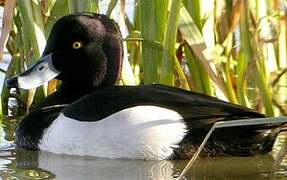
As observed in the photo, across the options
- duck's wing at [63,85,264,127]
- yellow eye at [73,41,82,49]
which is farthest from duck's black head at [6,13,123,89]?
duck's wing at [63,85,264,127]

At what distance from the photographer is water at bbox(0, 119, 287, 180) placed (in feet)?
13.0

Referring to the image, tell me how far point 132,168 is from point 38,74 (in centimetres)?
83

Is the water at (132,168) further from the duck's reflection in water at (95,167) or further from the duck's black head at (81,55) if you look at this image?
the duck's black head at (81,55)

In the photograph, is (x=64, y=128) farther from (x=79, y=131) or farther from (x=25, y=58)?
(x=25, y=58)

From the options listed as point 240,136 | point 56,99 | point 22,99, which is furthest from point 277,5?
point 22,99

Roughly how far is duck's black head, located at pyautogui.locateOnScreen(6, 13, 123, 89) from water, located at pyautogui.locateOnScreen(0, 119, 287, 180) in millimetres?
461

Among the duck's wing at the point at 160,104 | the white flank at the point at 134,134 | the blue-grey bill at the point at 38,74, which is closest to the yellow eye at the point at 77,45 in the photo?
the blue-grey bill at the point at 38,74

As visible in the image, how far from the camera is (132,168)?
4.08 metres

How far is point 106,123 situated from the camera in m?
4.18

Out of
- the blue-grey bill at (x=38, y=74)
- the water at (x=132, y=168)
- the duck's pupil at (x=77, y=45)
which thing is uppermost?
the duck's pupil at (x=77, y=45)

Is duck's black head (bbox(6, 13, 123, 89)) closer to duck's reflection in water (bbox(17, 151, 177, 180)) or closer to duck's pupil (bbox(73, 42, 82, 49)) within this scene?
duck's pupil (bbox(73, 42, 82, 49))

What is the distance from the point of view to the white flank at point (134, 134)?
412 centimetres

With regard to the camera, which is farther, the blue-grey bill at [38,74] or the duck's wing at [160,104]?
the blue-grey bill at [38,74]

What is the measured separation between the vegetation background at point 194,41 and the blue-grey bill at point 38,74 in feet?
0.50
